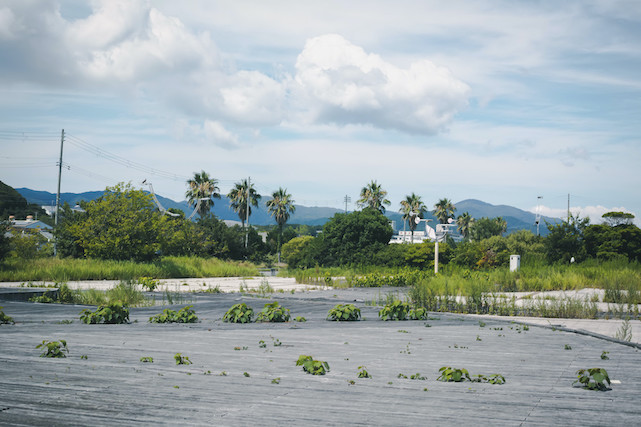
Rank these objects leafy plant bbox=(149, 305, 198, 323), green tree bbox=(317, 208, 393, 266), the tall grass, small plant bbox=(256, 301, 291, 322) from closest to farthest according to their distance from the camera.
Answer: leafy plant bbox=(149, 305, 198, 323), small plant bbox=(256, 301, 291, 322), the tall grass, green tree bbox=(317, 208, 393, 266)

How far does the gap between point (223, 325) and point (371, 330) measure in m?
2.75

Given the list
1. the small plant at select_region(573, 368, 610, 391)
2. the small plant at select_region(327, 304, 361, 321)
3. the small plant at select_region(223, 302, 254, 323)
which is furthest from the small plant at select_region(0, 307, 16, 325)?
the small plant at select_region(573, 368, 610, 391)

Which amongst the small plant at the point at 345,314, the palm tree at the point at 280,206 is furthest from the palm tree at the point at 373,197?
the small plant at the point at 345,314

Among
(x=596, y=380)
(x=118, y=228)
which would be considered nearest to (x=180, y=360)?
(x=596, y=380)

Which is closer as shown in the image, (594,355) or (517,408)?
(517,408)

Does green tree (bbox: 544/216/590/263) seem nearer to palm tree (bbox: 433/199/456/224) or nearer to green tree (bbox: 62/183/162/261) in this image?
green tree (bbox: 62/183/162/261)

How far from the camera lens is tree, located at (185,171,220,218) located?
224 feet

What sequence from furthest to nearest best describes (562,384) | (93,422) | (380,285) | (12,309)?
(380,285)
(12,309)
(562,384)
(93,422)

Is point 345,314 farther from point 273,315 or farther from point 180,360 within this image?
point 180,360

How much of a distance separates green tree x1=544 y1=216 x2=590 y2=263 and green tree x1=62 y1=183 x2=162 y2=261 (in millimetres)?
23570

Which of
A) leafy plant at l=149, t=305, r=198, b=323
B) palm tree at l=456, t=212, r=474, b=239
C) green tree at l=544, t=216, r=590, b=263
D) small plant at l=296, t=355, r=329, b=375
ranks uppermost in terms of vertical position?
palm tree at l=456, t=212, r=474, b=239

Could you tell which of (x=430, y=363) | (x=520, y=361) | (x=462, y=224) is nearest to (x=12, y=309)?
(x=430, y=363)

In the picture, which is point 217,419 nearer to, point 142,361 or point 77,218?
point 142,361

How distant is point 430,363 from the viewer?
6.62 meters
